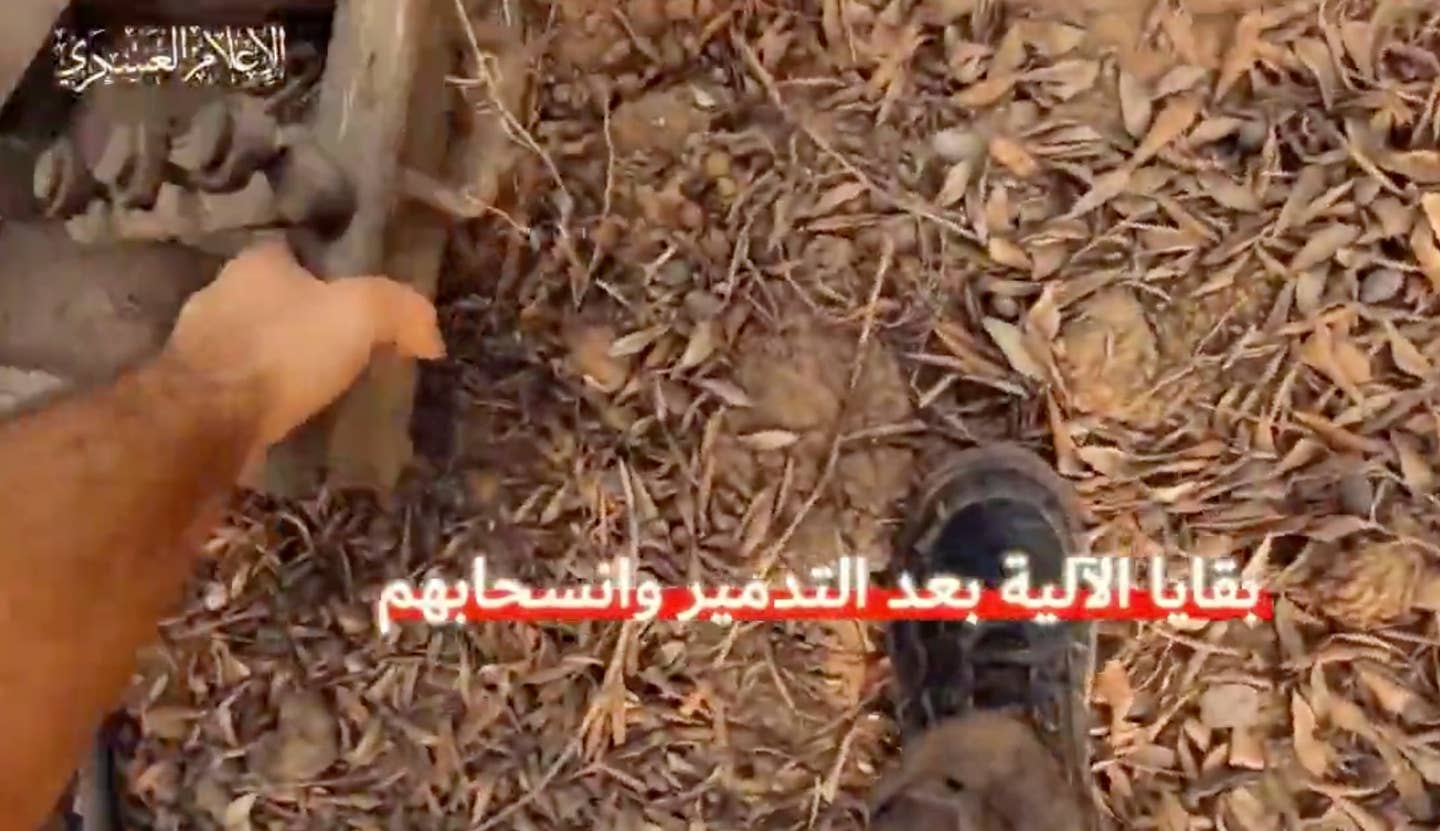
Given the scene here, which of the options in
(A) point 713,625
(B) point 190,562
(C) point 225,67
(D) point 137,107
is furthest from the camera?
(A) point 713,625

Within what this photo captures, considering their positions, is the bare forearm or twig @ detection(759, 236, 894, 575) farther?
twig @ detection(759, 236, 894, 575)

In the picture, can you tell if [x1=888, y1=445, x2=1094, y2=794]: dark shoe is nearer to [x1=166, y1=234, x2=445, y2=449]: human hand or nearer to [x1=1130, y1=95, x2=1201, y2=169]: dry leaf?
[x1=1130, y1=95, x2=1201, y2=169]: dry leaf

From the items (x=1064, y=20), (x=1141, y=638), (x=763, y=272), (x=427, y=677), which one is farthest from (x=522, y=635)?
(x=1064, y=20)

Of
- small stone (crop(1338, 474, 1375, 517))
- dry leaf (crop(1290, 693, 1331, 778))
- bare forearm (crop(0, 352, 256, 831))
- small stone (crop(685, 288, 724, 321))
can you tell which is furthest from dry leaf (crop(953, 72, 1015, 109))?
bare forearm (crop(0, 352, 256, 831))

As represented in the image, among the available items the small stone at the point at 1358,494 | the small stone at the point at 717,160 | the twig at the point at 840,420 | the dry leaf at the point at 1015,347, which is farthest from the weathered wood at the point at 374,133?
the small stone at the point at 1358,494

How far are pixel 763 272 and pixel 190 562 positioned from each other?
508 millimetres

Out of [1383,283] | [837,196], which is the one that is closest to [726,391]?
[837,196]

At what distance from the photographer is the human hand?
3.04ft

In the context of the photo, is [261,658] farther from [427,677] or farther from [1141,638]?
[1141,638]

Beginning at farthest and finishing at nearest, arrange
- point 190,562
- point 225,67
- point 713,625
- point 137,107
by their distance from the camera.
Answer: point 713,625 < point 225,67 < point 137,107 < point 190,562

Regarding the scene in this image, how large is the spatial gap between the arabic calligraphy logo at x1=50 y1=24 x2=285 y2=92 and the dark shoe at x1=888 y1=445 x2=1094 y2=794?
1.91 feet

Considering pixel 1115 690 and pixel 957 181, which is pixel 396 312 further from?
pixel 1115 690

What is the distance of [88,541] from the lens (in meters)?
0.79

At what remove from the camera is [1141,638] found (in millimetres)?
1235
